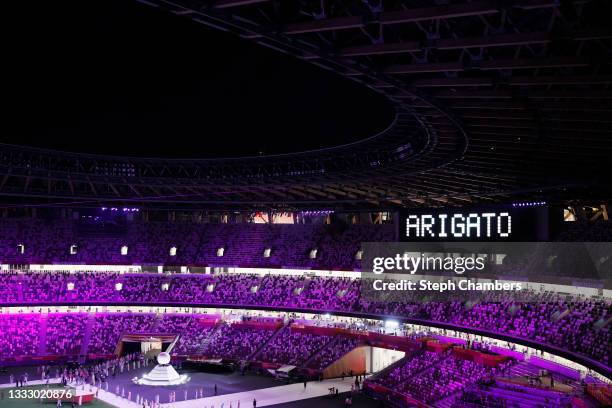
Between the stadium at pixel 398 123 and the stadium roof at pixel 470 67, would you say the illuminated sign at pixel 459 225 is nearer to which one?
the stadium at pixel 398 123

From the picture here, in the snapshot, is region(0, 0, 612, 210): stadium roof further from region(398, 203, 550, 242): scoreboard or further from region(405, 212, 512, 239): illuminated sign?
region(405, 212, 512, 239): illuminated sign

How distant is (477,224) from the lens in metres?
38.1

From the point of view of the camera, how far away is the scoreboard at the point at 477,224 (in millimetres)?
36594

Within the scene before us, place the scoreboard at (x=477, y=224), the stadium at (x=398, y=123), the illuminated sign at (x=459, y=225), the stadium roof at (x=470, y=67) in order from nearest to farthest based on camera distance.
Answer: the stadium roof at (x=470, y=67), the stadium at (x=398, y=123), the scoreboard at (x=477, y=224), the illuminated sign at (x=459, y=225)

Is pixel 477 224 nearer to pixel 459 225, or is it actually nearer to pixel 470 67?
pixel 459 225

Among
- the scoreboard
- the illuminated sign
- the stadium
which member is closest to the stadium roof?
the stadium

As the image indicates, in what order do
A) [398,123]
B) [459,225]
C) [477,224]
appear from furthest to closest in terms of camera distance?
[459,225] < [477,224] < [398,123]

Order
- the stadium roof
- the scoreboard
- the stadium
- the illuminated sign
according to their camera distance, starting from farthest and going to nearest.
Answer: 1. the illuminated sign
2. the scoreboard
3. the stadium
4. the stadium roof

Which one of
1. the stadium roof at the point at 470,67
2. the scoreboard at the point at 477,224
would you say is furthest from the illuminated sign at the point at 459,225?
the stadium roof at the point at 470,67

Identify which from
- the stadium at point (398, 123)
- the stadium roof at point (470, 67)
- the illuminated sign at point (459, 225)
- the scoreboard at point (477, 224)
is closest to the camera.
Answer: the stadium roof at point (470, 67)

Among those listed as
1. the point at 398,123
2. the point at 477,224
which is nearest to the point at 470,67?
the point at 398,123

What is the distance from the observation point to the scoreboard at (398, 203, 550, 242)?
120 ft

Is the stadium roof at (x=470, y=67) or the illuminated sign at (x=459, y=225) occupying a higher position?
the stadium roof at (x=470, y=67)

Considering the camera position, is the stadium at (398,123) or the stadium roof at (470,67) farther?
the stadium at (398,123)
